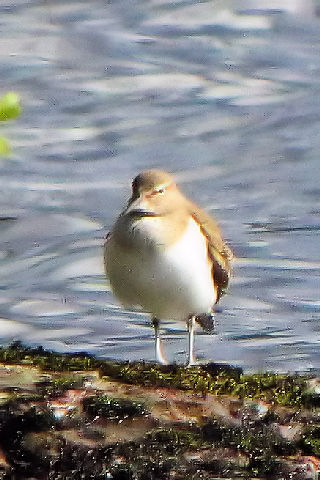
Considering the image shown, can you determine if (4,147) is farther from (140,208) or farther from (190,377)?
(140,208)

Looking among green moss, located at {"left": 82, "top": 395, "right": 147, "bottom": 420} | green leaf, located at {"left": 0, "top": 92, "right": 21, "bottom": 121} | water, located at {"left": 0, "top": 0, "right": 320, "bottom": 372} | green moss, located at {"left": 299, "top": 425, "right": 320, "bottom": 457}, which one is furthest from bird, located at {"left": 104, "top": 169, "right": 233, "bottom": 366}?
green leaf, located at {"left": 0, "top": 92, "right": 21, "bottom": 121}

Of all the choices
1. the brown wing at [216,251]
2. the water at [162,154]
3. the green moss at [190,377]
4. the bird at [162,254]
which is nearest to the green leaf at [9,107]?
the green moss at [190,377]

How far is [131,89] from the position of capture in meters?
16.8

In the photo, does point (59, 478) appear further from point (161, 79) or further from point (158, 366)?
point (161, 79)

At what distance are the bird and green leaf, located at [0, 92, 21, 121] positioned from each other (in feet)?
11.7

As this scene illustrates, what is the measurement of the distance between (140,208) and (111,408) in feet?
6.67

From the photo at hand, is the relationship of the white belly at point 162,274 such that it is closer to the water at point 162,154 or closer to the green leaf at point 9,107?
the water at point 162,154

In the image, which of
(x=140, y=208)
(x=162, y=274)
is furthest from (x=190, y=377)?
(x=140, y=208)

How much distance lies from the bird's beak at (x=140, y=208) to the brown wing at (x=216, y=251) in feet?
1.23

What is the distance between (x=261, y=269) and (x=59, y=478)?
23.7 ft

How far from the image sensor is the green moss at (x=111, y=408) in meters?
6.86

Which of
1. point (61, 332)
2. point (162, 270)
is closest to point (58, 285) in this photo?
point (61, 332)

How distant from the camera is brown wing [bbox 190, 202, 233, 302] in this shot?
29.3ft

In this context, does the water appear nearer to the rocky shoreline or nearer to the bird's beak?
the bird's beak
